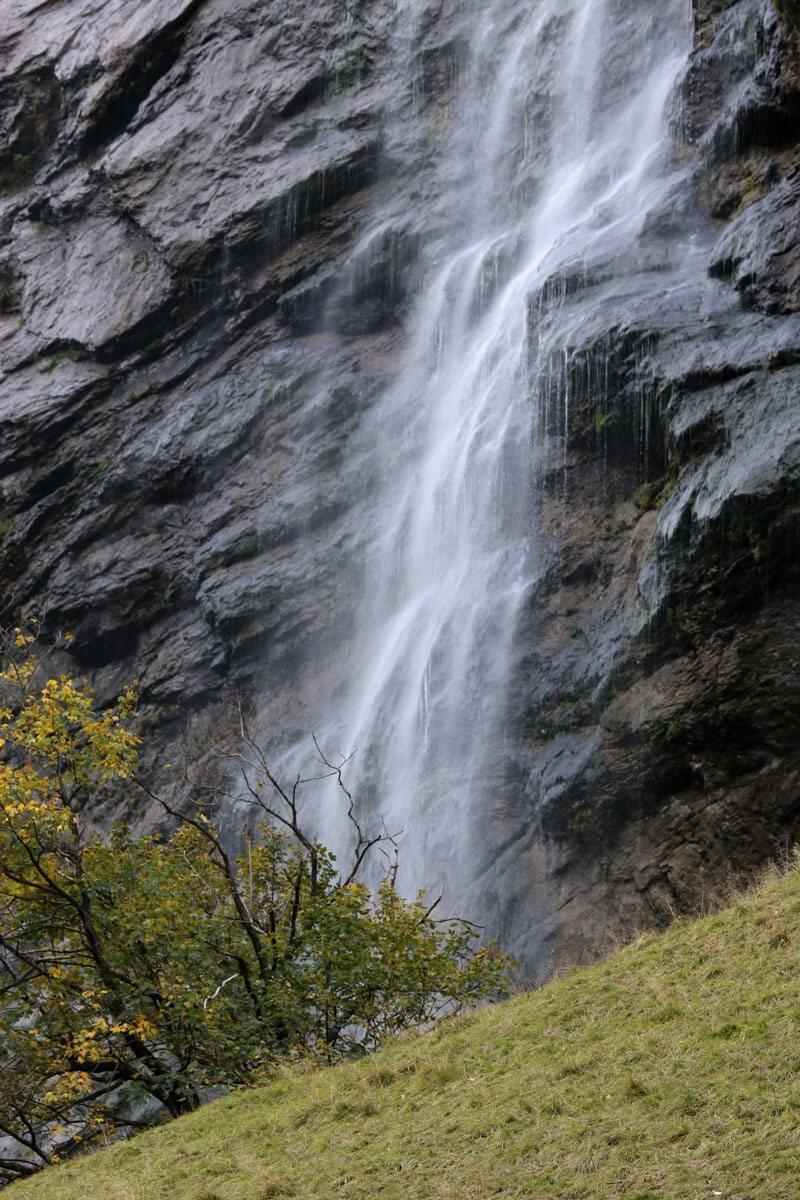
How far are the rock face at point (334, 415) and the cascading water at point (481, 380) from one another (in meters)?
0.71

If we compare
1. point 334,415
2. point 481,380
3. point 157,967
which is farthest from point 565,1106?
point 334,415

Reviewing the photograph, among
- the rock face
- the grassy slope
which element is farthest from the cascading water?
the grassy slope

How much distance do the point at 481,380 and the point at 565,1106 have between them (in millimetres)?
19640

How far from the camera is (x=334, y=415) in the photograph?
3125 cm

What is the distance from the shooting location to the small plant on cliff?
1321 centimetres

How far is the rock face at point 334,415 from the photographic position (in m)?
17.0

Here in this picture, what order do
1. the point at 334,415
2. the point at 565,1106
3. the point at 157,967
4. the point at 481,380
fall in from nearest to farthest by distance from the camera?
the point at 565,1106
the point at 157,967
the point at 481,380
the point at 334,415

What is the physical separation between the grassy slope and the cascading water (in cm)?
765

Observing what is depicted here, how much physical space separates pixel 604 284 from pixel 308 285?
12.5 metres

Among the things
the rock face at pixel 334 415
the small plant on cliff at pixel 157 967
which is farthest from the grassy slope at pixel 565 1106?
the rock face at pixel 334 415

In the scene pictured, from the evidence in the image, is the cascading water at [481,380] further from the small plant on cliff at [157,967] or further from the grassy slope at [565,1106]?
the grassy slope at [565,1106]

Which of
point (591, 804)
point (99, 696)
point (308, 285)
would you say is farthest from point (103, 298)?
point (591, 804)

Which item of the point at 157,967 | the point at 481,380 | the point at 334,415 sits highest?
the point at 334,415

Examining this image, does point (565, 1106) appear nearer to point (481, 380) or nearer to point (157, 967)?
point (157, 967)
